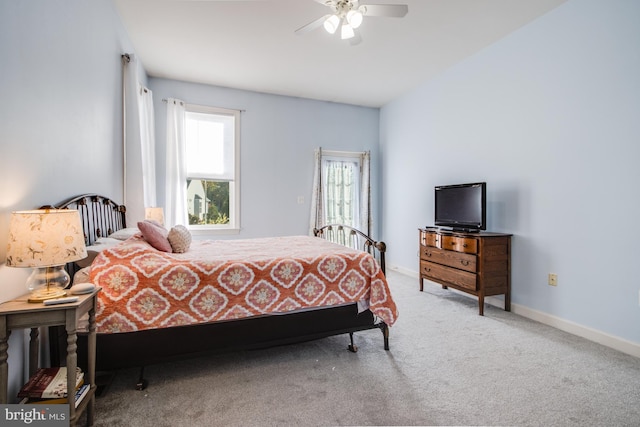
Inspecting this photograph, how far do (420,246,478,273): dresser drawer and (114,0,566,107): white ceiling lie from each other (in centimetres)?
228

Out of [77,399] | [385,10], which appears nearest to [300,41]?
[385,10]

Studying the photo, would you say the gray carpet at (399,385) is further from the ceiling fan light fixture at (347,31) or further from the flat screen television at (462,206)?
the ceiling fan light fixture at (347,31)

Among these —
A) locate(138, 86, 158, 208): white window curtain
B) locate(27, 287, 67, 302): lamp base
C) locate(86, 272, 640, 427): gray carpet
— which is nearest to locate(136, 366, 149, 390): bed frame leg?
locate(86, 272, 640, 427): gray carpet

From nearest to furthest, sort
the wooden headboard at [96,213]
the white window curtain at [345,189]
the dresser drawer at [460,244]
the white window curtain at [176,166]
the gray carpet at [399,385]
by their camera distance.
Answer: the gray carpet at [399,385]
the wooden headboard at [96,213]
the dresser drawer at [460,244]
the white window curtain at [176,166]
the white window curtain at [345,189]

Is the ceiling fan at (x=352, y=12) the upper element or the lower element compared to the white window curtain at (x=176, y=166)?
upper

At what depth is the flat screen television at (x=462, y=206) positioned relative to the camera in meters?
3.09

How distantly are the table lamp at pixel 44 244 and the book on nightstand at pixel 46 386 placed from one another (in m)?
0.41

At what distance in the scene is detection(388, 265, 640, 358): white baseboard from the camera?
219 centimetres

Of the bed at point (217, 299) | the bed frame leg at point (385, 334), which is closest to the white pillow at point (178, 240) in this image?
the bed at point (217, 299)

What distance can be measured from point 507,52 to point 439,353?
307 cm

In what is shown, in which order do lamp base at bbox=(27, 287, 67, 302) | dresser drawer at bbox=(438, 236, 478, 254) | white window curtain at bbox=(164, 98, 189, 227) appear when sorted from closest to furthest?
lamp base at bbox=(27, 287, 67, 302)
dresser drawer at bbox=(438, 236, 478, 254)
white window curtain at bbox=(164, 98, 189, 227)

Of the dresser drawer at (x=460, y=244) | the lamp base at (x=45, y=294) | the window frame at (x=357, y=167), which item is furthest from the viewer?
the window frame at (x=357, y=167)

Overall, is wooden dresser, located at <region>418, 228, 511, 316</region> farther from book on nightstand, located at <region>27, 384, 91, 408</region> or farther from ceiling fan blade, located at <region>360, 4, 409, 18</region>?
book on nightstand, located at <region>27, 384, 91, 408</region>

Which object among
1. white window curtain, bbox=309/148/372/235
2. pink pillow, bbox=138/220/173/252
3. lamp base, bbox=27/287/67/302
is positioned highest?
white window curtain, bbox=309/148/372/235
